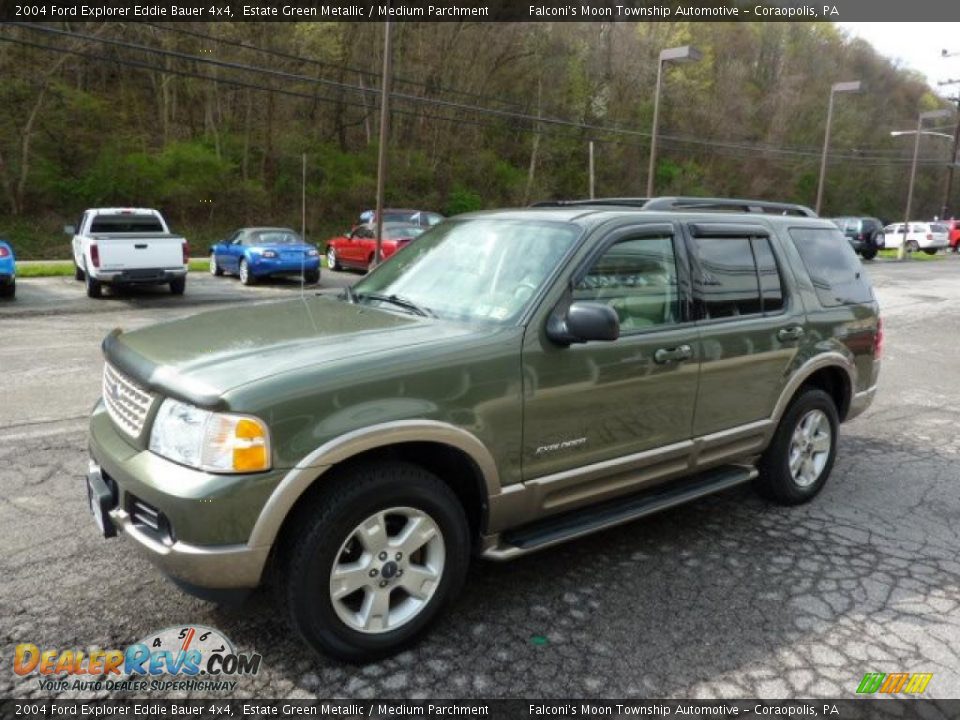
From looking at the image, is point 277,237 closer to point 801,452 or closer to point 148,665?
point 801,452

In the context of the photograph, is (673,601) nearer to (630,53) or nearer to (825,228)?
(825,228)

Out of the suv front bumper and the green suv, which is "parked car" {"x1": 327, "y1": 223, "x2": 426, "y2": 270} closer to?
the green suv

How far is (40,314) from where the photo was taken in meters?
12.7

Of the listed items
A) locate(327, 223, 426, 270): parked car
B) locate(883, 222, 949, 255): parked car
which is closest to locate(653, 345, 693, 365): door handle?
locate(327, 223, 426, 270): parked car

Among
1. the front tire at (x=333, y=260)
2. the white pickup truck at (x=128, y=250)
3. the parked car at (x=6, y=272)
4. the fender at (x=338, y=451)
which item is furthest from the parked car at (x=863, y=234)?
the fender at (x=338, y=451)

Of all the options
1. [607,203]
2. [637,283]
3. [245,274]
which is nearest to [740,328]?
[637,283]

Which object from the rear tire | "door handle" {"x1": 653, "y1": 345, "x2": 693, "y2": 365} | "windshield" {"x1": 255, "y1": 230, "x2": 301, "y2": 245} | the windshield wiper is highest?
the windshield wiper

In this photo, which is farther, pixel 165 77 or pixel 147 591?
pixel 165 77

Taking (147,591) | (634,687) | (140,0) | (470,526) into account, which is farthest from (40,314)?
(140,0)

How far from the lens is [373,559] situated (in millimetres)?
2820

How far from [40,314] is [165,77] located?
2759cm

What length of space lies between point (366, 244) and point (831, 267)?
17.6 metres

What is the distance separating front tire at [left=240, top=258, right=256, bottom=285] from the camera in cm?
1824

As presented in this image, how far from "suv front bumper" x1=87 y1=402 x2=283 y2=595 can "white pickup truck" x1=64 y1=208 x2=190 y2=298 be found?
1319cm
